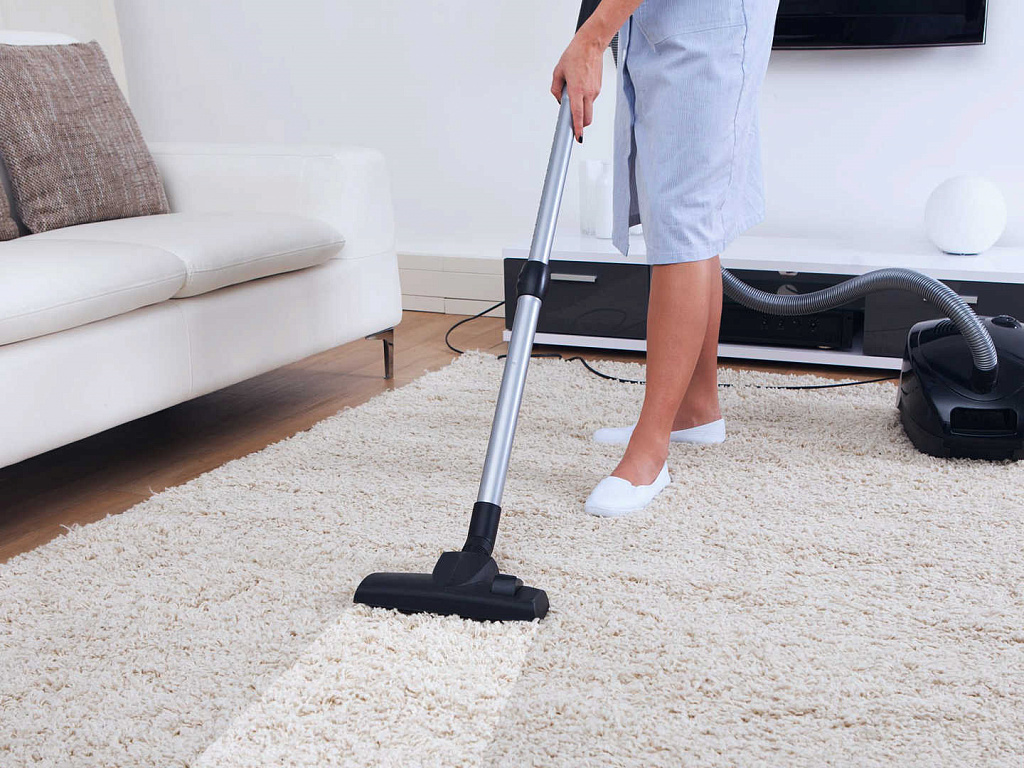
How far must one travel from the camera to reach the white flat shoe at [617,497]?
4.97 ft

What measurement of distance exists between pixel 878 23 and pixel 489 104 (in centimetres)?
116

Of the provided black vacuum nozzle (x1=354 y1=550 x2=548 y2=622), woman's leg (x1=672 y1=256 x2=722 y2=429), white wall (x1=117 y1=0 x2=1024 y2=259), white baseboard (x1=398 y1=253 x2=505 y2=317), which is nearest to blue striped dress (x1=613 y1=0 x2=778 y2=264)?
woman's leg (x1=672 y1=256 x2=722 y2=429)

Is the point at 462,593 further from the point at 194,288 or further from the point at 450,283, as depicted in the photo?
the point at 450,283

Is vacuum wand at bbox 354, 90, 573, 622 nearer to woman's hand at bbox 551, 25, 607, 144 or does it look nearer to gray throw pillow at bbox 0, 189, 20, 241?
woman's hand at bbox 551, 25, 607, 144

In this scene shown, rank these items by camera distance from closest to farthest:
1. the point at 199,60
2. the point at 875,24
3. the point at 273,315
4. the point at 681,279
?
the point at 681,279
the point at 273,315
the point at 875,24
the point at 199,60

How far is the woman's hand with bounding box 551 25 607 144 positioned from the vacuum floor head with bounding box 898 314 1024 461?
0.84m

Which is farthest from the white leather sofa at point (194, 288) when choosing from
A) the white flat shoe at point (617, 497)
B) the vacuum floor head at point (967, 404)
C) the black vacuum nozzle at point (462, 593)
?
the vacuum floor head at point (967, 404)

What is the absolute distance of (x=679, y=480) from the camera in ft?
5.47

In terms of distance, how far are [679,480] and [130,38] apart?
9.65 ft

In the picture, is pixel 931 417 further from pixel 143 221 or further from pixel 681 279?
pixel 143 221

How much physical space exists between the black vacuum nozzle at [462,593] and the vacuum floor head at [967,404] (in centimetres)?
91

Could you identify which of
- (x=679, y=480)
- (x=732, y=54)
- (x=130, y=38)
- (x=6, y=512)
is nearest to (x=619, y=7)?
(x=732, y=54)

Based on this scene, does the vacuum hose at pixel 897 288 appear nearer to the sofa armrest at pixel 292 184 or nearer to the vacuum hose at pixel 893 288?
the vacuum hose at pixel 893 288

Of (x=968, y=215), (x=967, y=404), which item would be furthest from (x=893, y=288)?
(x=968, y=215)
